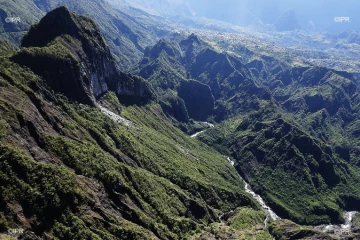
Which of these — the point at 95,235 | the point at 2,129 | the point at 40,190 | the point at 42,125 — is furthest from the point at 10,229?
the point at 42,125

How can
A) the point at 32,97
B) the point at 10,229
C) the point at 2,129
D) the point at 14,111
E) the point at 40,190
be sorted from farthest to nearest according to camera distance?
1. the point at 32,97
2. the point at 14,111
3. the point at 2,129
4. the point at 40,190
5. the point at 10,229

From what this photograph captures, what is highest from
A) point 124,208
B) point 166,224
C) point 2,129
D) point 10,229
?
point 2,129

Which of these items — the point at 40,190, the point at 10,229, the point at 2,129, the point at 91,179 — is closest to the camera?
the point at 10,229

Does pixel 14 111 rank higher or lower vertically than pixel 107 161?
higher

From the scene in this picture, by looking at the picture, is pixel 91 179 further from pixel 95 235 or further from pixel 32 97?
pixel 32 97

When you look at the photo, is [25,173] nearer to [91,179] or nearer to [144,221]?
[91,179]

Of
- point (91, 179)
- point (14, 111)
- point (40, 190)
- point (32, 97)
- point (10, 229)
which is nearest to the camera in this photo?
point (10, 229)

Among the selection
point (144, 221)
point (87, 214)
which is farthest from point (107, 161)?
point (87, 214)

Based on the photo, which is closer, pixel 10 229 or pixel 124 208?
pixel 10 229

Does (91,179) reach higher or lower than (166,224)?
higher
